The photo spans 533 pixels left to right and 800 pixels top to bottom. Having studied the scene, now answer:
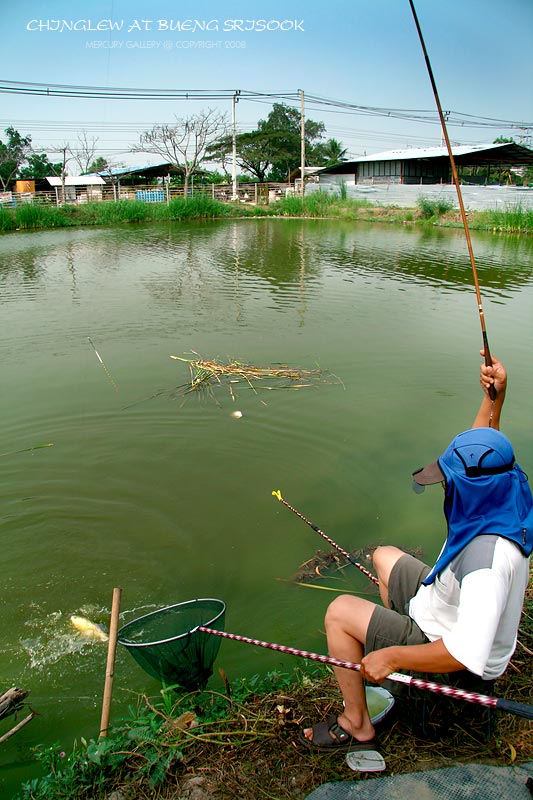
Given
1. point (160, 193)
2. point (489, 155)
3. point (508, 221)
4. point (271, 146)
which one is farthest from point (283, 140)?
point (508, 221)

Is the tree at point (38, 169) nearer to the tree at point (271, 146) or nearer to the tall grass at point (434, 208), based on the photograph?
the tree at point (271, 146)

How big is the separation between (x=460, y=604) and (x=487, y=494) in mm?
346

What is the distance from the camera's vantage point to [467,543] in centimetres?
176

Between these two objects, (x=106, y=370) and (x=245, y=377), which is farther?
(x=106, y=370)

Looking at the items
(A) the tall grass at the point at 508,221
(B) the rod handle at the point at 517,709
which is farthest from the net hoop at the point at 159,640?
(A) the tall grass at the point at 508,221

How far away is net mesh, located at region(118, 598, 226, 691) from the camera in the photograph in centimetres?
228

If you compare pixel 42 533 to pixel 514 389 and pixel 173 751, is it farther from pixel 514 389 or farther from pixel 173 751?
pixel 514 389

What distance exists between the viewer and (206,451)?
4.98 metres

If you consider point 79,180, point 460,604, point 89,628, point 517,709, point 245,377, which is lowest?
point 89,628

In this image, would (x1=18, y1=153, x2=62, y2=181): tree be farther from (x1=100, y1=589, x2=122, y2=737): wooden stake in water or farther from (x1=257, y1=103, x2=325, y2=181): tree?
(x1=100, y1=589, x2=122, y2=737): wooden stake in water

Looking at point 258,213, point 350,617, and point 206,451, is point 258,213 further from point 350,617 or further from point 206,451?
point 350,617

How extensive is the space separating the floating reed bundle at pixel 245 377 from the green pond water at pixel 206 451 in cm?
12

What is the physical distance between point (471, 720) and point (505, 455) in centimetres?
110

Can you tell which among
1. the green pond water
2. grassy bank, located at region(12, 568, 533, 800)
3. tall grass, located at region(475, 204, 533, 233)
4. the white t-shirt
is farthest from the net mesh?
tall grass, located at region(475, 204, 533, 233)
